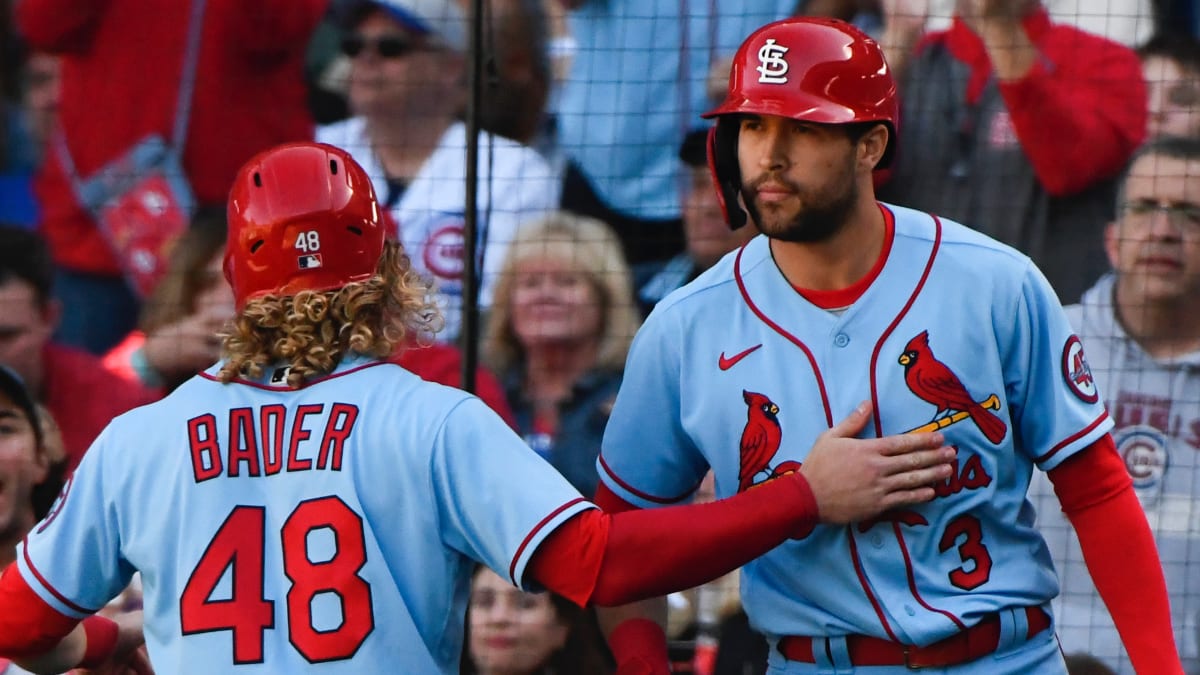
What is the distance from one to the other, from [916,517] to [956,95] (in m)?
2.39

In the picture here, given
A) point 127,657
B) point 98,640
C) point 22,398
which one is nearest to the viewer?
point 98,640

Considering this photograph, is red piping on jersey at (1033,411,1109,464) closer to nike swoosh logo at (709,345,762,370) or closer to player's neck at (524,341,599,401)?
nike swoosh logo at (709,345,762,370)

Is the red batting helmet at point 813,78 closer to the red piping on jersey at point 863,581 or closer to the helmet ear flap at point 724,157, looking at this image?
the helmet ear flap at point 724,157

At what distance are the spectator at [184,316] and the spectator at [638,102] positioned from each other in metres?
1.09

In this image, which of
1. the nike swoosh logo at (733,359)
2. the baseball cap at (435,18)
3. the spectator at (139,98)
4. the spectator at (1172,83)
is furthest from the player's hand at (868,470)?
the spectator at (139,98)

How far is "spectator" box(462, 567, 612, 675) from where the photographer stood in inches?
176

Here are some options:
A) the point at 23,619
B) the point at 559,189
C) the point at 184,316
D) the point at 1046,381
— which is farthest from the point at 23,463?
the point at 1046,381

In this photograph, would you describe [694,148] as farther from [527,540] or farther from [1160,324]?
[527,540]

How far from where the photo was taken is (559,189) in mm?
4652

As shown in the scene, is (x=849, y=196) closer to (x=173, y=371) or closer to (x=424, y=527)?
(x=424, y=527)

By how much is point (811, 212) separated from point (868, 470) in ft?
1.39

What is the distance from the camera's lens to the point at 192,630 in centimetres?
225

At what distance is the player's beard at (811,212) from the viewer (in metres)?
2.50

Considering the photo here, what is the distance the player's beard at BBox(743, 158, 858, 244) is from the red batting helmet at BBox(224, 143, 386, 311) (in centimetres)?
60
